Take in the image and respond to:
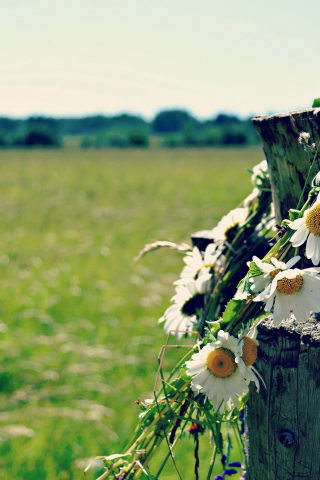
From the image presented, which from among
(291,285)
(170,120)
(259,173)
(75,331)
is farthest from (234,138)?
(291,285)

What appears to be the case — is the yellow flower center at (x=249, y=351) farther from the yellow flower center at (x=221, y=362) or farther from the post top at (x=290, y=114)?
the post top at (x=290, y=114)

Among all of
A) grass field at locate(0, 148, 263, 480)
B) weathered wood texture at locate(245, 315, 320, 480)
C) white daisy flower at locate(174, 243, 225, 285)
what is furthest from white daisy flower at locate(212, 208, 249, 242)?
grass field at locate(0, 148, 263, 480)

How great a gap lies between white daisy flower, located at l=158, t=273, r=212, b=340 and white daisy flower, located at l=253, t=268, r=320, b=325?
380 millimetres

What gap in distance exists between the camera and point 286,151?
107 centimetres

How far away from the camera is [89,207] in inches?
439

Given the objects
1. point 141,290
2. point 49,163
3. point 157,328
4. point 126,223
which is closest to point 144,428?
point 157,328

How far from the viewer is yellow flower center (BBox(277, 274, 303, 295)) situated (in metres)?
0.76

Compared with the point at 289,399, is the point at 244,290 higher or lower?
higher

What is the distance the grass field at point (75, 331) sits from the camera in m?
2.85

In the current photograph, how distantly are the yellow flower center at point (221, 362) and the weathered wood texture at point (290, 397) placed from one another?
0.11 meters

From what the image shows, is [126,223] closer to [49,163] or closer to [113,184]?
[113,184]

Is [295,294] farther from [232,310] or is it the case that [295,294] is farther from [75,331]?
[75,331]

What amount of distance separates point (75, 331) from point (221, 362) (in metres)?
3.73

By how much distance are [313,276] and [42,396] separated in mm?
3147
